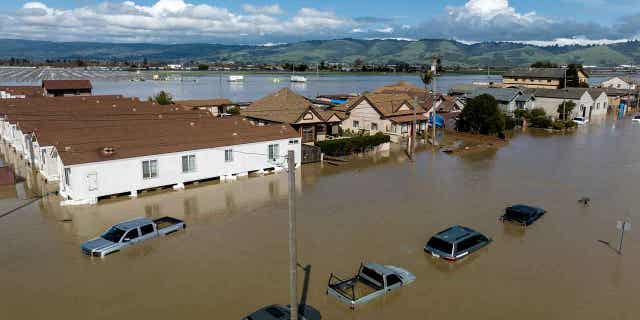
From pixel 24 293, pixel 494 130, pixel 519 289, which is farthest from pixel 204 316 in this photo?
pixel 494 130

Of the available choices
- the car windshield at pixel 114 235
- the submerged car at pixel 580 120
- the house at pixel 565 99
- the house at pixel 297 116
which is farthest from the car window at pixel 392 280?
the house at pixel 565 99

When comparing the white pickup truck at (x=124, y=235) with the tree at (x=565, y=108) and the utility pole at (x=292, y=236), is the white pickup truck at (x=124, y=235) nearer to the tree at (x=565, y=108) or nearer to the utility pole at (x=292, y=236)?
the utility pole at (x=292, y=236)

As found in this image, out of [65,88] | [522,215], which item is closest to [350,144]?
[522,215]

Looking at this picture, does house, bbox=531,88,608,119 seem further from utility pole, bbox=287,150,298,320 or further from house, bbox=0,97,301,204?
utility pole, bbox=287,150,298,320

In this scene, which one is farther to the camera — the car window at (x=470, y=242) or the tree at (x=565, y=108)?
the tree at (x=565, y=108)

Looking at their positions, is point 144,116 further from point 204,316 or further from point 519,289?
point 519,289

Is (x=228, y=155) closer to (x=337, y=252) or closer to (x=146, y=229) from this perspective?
(x=146, y=229)
